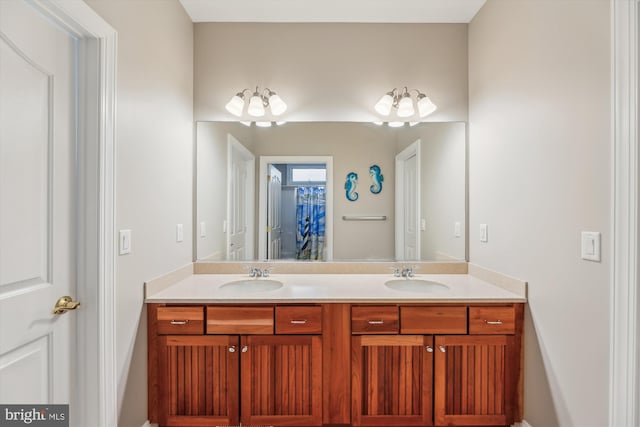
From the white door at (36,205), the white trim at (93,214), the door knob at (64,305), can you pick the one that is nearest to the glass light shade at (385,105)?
the white trim at (93,214)

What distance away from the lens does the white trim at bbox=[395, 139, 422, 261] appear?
232cm

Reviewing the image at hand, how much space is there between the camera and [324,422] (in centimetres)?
170

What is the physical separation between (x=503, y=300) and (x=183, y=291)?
1.73 m

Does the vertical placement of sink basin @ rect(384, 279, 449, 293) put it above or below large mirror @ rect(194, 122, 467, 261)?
below

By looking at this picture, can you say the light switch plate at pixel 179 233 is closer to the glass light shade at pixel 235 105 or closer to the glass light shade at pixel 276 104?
the glass light shade at pixel 235 105

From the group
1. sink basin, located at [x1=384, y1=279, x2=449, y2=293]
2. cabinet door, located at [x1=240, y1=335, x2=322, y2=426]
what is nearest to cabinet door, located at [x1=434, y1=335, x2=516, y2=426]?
sink basin, located at [x1=384, y1=279, x2=449, y2=293]

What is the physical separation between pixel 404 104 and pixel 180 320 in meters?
1.92

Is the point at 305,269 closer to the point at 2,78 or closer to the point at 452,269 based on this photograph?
the point at 452,269

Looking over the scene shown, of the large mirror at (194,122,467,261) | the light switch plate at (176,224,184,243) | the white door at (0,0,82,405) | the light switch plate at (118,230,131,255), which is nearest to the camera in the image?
the white door at (0,0,82,405)

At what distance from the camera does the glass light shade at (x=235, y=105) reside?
2215 millimetres

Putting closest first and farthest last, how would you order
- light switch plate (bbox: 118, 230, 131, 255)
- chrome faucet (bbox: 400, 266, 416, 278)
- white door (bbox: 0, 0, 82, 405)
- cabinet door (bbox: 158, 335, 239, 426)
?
white door (bbox: 0, 0, 82, 405) → light switch plate (bbox: 118, 230, 131, 255) → cabinet door (bbox: 158, 335, 239, 426) → chrome faucet (bbox: 400, 266, 416, 278)

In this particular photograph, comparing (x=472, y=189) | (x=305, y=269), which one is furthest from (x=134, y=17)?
(x=472, y=189)

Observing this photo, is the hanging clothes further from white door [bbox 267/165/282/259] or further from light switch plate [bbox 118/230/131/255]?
light switch plate [bbox 118/230/131/255]

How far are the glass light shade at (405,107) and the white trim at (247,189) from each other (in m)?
1.08
